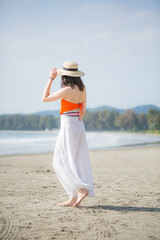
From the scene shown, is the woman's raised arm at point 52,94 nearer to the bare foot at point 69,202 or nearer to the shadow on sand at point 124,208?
the bare foot at point 69,202

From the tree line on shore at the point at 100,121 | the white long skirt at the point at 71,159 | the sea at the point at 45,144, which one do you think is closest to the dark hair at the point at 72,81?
the white long skirt at the point at 71,159

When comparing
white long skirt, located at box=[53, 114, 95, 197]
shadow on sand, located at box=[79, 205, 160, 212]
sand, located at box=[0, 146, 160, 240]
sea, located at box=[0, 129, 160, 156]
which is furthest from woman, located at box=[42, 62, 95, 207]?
sea, located at box=[0, 129, 160, 156]

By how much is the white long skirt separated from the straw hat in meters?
0.67

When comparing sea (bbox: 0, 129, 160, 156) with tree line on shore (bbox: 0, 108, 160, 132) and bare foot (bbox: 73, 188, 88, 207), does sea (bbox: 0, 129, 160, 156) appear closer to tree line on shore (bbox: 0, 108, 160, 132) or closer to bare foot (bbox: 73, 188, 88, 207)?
bare foot (bbox: 73, 188, 88, 207)

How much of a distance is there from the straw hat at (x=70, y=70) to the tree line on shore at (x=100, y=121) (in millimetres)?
105230

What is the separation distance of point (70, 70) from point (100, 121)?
153m

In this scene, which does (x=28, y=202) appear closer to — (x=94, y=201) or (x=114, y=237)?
(x=94, y=201)

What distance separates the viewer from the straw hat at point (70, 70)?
15.3ft

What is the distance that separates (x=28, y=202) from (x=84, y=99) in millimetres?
1953

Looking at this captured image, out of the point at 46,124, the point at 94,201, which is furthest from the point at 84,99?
the point at 46,124

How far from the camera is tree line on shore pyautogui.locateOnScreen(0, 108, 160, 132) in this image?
124m

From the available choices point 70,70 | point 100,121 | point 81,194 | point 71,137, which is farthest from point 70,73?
point 100,121

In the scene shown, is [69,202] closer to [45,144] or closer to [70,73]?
[70,73]

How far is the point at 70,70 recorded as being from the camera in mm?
4707
